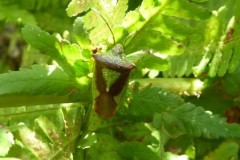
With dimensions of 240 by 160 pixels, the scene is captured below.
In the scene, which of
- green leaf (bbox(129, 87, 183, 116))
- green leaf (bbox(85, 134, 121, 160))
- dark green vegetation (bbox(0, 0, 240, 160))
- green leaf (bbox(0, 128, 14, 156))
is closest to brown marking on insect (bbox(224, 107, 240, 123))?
dark green vegetation (bbox(0, 0, 240, 160))

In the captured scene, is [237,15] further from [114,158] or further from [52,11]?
[52,11]

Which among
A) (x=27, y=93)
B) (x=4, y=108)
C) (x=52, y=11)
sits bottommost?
(x=52, y=11)

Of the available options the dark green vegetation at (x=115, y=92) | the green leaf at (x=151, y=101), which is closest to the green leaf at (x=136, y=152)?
the dark green vegetation at (x=115, y=92)

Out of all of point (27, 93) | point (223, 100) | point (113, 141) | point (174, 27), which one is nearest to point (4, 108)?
point (27, 93)

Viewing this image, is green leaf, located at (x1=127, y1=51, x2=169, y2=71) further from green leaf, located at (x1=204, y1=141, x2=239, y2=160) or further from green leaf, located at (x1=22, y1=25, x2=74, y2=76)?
green leaf, located at (x1=204, y1=141, x2=239, y2=160)

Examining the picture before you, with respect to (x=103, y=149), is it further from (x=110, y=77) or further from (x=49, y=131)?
(x=110, y=77)

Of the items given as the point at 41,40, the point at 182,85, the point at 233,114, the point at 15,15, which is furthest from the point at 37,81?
the point at 15,15

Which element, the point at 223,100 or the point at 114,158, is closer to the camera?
the point at 114,158
